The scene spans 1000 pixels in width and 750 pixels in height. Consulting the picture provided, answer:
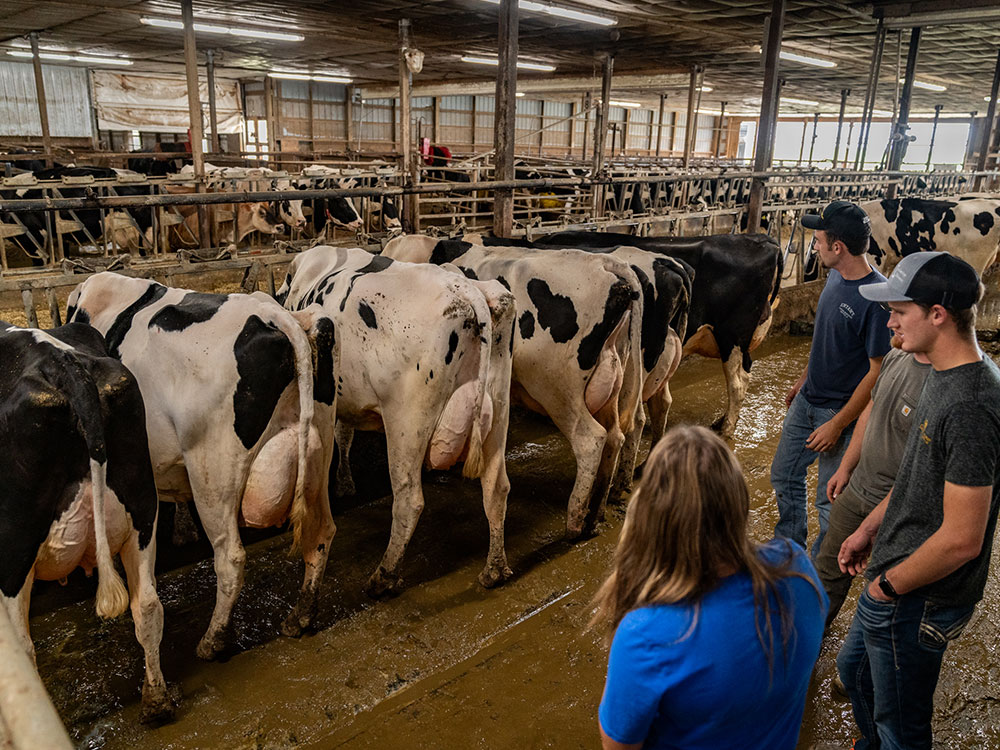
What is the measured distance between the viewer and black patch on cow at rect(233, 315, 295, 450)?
3346 mm

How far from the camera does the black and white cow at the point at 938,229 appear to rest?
1157cm

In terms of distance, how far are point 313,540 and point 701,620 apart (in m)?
2.74

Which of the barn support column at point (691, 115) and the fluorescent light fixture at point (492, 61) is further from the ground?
the fluorescent light fixture at point (492, 61)

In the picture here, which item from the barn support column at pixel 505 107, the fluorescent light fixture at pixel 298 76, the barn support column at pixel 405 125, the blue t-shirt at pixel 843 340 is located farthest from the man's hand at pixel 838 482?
the fluorescent light fixture at pixel 298 76

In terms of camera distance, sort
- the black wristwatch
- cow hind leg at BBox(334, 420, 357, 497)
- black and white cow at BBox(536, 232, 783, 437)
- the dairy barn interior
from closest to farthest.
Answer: the black wristwatch, the dairy barn interior, cow hind leg at BBox(334, 420, 357, 497), black and white cow at BBox(536, 232, 783, 437)

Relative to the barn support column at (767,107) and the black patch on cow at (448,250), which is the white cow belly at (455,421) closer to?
the black patch on cow at (448,250)

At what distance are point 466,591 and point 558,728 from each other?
115cm

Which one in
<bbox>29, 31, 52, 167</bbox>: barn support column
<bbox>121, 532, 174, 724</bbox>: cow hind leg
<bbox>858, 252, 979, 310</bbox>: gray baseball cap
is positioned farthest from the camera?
<bbox>29, 31, 52, 167</bbox>: barn support column

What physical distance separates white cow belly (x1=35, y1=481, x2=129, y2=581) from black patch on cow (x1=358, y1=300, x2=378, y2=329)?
1607 millimetres

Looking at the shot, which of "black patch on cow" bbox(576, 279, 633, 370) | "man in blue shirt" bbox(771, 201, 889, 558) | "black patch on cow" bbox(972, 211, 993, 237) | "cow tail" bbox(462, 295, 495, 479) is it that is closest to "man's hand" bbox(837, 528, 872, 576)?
"man in blue shirt" bbox(771, 201, 889, 558)

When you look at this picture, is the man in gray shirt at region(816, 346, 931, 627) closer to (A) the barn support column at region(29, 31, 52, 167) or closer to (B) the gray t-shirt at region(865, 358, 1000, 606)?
(B) the gray t-shirt at region(865, 358, 1000, 606)

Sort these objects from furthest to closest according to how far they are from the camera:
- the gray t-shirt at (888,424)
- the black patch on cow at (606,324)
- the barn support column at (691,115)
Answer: the barn support column at (691,115) < the black patch on cow at (606,324) < the gray t-shirt at (888,424)

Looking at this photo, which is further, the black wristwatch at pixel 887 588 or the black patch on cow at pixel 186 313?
the black patch on cow at pixel 186 313

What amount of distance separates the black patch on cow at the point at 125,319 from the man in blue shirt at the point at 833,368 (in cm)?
331
